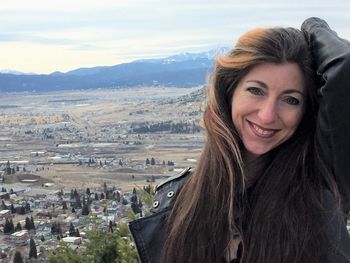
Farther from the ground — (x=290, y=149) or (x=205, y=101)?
(x=205, y=101)

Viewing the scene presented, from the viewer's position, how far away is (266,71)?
5.13 feet

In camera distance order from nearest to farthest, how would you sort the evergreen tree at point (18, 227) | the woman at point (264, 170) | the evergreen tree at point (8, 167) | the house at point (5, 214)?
the woman at point (264, 170)
the evergreen tree at point (18, 227)
the house at point (5, 214)
the evergreen tree at point (8, 167)

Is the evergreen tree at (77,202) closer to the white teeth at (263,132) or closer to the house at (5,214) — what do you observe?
the house at (5,214)

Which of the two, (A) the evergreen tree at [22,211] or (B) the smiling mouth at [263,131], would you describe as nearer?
(B) the smiling mouth at [263,131]

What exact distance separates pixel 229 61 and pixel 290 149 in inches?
12.0

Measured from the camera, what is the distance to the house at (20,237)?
53.2 ft

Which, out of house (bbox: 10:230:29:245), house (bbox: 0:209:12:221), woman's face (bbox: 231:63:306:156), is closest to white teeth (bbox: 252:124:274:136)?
woman's face (bbox: 231:63:306:156)

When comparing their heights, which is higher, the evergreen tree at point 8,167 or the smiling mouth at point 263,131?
the smiling mouth at point 263,131

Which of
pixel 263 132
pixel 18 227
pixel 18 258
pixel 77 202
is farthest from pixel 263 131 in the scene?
pixel 77 202

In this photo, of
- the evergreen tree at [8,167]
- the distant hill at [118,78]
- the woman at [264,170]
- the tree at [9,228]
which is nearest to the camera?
the woman at [264,170]

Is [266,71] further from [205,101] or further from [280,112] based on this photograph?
[205,101]

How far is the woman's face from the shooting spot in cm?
154

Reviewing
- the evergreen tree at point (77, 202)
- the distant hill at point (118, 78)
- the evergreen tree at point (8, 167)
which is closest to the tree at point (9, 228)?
the evergreen tree at point (77, 202)

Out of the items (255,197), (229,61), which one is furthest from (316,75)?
(255,197)
